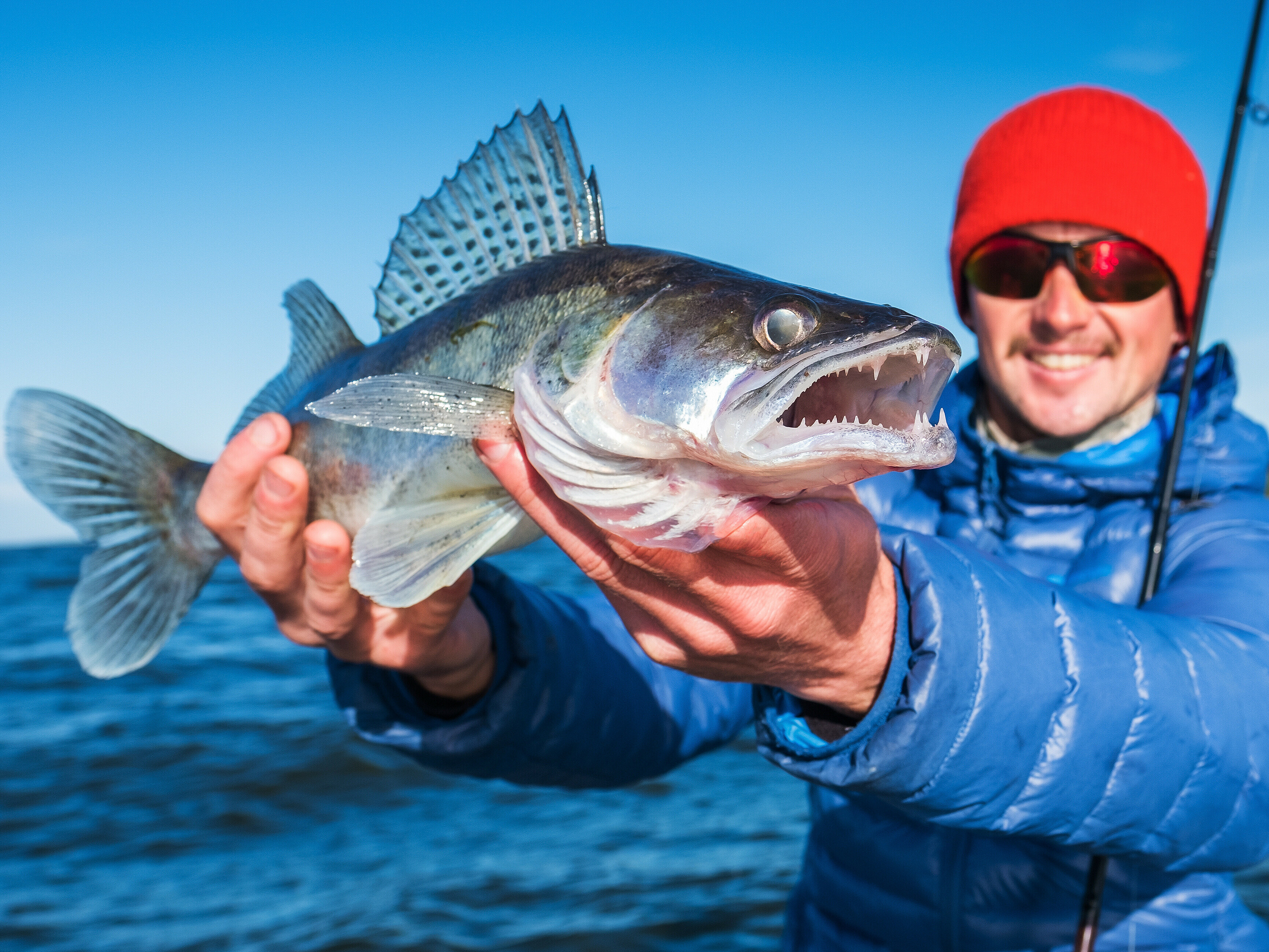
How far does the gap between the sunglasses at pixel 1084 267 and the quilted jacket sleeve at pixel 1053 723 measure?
156 centimetres

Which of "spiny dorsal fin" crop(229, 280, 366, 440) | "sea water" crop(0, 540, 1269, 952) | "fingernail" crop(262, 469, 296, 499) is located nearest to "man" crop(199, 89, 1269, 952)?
"fingernail" crop(262, 469, 296, 499)

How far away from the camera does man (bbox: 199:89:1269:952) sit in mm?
1812

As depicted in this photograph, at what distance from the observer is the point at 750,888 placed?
557 centimetres

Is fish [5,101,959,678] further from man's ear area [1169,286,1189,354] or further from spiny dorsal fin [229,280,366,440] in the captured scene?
man's ear area [1169,286,1189,354]

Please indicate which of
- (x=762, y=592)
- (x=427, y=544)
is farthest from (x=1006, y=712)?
(x=427, y=544)

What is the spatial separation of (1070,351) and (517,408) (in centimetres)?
228

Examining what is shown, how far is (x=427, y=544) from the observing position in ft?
7.02

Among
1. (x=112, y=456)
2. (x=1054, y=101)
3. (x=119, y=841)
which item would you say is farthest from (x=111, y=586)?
(x=119, y=841)

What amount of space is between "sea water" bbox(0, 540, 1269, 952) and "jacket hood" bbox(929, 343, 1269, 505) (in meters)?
3.07

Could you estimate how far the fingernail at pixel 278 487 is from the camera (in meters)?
2.43

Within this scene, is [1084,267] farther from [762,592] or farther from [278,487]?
[278,487]

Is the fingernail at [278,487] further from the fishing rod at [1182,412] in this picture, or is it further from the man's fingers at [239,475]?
the fishing rod at [1182,412]

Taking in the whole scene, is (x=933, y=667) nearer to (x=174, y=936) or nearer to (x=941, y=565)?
(x=941, y=565)

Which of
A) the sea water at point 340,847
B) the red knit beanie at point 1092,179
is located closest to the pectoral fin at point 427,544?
the red knit beanie at point 1092,179
